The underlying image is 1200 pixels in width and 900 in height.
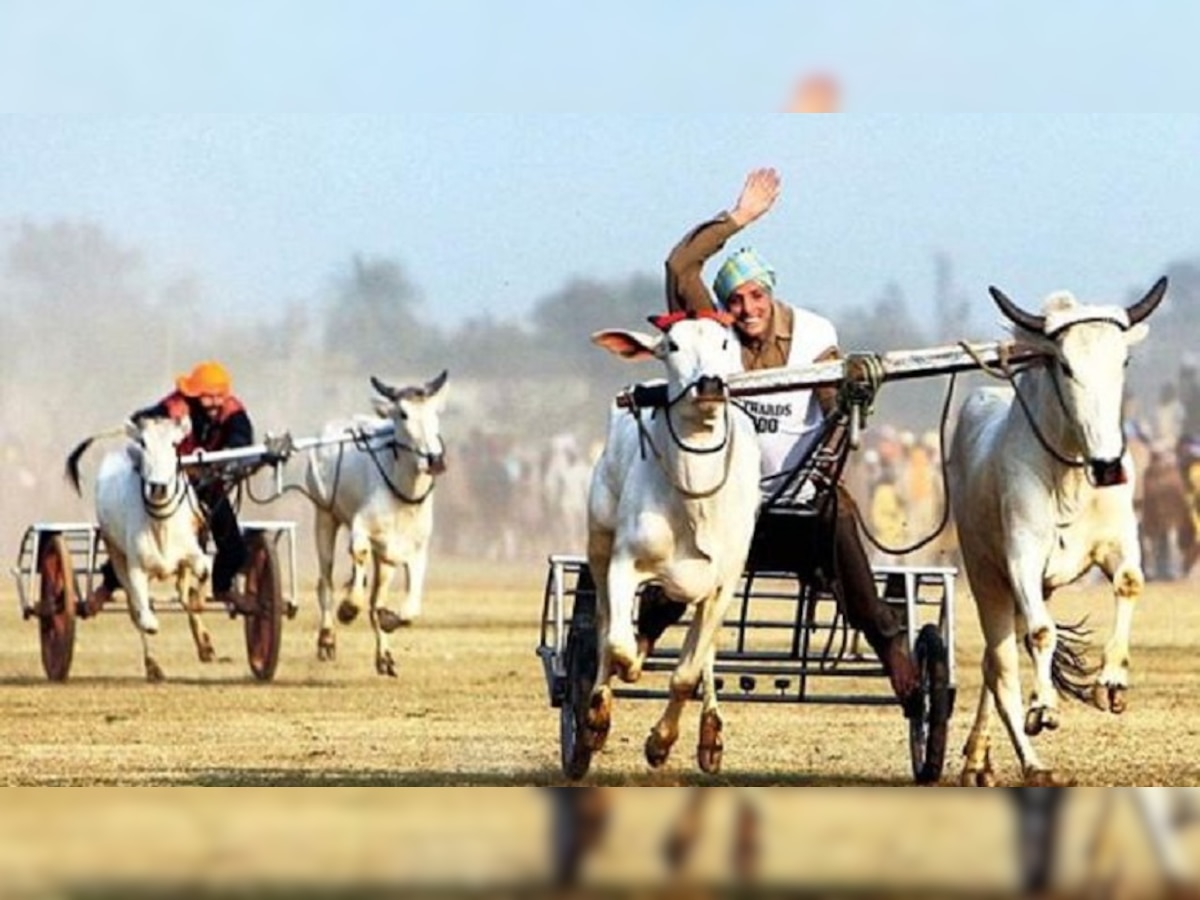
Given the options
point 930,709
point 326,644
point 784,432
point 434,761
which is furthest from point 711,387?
point 326,644

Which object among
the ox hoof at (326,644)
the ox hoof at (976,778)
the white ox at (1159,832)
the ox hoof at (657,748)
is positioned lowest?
the ox hoof at (976,778)

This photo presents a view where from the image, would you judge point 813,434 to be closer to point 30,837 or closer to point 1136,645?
point 30,837

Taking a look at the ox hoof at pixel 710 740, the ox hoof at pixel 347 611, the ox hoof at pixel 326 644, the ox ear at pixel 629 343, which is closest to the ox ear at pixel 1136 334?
the ox ear at pixel 629 343

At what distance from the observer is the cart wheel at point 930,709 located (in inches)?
522

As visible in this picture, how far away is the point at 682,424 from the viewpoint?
12.2 meters

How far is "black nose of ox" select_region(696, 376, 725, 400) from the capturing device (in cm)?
1191

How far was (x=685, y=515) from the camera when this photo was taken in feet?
40.4

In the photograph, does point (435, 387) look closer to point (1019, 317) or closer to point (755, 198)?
point (755, 198)

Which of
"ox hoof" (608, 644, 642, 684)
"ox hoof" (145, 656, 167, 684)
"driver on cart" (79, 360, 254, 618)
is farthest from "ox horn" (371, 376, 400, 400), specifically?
"ox hoof" (608, 644, 642, 684)

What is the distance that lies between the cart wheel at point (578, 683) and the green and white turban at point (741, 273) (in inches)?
47.2

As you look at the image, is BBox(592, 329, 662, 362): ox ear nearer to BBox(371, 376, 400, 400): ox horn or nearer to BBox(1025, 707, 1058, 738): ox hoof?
BBox(1025, 707, 1058, 738): ox hoof

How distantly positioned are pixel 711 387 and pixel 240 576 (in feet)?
35.9

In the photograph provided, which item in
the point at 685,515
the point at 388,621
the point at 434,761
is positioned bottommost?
the point at 434,761

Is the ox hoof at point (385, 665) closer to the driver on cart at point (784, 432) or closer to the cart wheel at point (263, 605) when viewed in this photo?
the cart wheel at point (263, 605)
